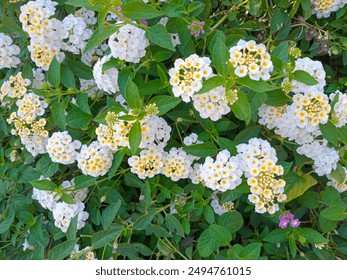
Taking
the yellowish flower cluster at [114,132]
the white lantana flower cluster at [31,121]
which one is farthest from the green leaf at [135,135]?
the white lantana flower cluster at [31,121]

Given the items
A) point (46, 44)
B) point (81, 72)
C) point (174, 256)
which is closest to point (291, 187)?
point (174, 256)

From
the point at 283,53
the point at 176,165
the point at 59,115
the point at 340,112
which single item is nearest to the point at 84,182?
the point at 59,115

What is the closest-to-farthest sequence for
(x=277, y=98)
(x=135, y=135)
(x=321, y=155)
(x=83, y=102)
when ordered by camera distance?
(x=135, y=135), (x=277, y=98), (x=321, y=155), (x=83, y=102)

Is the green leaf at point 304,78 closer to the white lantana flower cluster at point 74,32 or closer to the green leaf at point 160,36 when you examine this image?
the green leaf at point 160,36

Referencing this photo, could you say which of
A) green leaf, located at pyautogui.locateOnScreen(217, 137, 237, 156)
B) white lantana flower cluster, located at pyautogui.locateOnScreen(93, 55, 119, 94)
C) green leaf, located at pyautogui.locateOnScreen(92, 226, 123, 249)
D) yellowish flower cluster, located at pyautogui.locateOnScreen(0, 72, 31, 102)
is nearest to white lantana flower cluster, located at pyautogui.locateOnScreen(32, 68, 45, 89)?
yellowish flower cluster, located at pyautogui.locateOnScreen(0, 72, 31, 102)

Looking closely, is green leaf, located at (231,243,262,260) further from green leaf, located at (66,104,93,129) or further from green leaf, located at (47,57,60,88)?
green leaf, located at (47,57,60,88)

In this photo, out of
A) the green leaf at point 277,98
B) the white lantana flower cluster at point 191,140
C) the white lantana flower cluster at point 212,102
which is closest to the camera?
the white lantana flower cluster at point 212,102

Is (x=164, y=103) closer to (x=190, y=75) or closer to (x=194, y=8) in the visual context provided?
(x=190, y=75)
